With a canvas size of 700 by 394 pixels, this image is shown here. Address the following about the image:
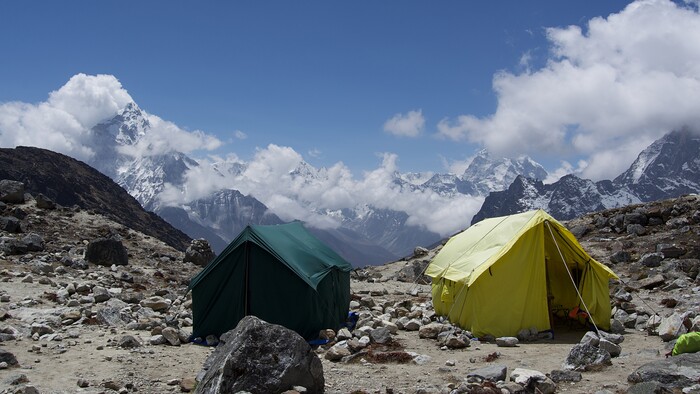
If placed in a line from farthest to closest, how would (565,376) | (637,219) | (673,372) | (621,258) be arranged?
(637,219)
(621,258)
(565,376)
(673,372)

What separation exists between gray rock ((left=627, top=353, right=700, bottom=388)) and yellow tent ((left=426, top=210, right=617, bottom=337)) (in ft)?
17.5

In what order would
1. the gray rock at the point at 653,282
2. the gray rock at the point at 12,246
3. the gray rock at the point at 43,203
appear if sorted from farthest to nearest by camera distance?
the gray rock at the point at 43,203
the gray rock at the point at 12,246
the gray rock at the point at 653,282

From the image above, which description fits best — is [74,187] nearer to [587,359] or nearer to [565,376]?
[587,359]

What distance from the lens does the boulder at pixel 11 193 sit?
119ft

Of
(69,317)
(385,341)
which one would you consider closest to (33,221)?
(69,317)

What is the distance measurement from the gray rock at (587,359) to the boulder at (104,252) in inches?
938

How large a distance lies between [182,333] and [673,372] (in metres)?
11.7

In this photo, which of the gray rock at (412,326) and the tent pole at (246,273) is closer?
the tent pole at (246,273)

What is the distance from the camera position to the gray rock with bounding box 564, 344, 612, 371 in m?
11.0

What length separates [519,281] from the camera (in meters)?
15.7

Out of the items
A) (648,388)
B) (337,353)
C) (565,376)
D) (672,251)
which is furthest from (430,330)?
(672,251)

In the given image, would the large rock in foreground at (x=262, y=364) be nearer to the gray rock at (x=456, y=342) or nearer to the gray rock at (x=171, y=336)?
the gray rock at (x=171, y=336)

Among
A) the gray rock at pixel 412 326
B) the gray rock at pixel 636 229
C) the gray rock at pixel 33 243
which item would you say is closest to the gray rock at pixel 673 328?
the gray rock at pixel 412 326

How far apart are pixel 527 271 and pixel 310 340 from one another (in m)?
6.65
